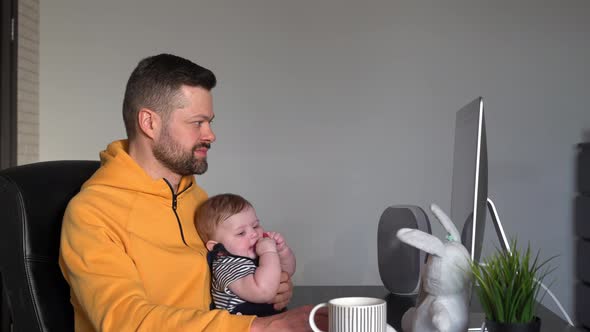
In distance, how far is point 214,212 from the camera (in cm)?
177

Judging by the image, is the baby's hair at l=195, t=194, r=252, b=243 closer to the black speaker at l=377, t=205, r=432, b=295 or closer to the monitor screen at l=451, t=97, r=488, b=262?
the black speaker at l=377, t=205, r=432, b=295

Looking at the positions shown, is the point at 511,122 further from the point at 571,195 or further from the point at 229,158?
the point at 229,158

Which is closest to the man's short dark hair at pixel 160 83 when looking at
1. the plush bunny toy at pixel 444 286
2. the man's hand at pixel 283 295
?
the man's hand at pixel 283 295

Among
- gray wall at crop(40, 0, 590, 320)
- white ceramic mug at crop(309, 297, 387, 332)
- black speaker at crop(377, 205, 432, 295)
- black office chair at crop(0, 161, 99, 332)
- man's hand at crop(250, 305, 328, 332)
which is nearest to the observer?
white ceramic mug at crop(309, 297, 387, 332)

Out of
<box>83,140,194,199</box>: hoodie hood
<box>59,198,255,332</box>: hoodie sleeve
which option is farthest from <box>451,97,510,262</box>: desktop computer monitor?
<box>83,140,194,199</box>: hoodie hood

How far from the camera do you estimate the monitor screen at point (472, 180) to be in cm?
125

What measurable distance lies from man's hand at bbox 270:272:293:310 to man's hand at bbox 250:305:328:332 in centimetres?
39

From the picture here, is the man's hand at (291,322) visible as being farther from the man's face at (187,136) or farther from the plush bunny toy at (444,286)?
the man's face at (187,136)

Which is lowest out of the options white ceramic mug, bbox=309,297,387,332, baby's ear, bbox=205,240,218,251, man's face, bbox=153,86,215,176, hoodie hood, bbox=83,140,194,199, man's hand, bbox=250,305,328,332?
man's hand, bbox=250,305,328,332

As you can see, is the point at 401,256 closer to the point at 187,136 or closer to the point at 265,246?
the point at 265,246

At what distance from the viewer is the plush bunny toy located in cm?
107

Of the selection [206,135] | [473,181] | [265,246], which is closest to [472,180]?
[473,181]

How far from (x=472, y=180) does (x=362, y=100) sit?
305cm

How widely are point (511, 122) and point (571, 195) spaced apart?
60cm
